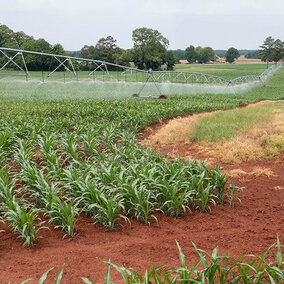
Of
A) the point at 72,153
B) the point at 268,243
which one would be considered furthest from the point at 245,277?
the point at 72,153

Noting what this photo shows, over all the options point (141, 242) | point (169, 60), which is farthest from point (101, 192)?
point (169, 60)

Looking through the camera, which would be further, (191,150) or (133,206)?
Answer: (191,150)

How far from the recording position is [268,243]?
12.1 feet

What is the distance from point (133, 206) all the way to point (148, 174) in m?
0.75

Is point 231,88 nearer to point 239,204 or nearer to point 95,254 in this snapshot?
point 239,204

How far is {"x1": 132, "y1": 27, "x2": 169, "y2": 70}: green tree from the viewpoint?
66438 mm

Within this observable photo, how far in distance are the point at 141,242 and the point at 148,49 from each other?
66756 millimetres

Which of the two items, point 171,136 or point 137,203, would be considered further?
point 171,136

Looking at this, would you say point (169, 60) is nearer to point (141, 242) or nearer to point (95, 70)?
point (95, 70)

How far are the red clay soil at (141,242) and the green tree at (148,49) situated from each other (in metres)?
62.1

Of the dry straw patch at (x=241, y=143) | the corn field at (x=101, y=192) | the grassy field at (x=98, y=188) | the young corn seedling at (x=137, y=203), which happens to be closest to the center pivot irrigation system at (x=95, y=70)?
the dry straw patch at (x=241, y=143)

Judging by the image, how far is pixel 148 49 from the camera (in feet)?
221

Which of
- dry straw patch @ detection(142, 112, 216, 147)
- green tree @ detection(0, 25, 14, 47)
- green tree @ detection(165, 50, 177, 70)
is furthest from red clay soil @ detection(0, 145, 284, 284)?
green tree @ detection(0, 25, 14, 47)

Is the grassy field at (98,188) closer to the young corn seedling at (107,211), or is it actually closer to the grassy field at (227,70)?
the young corn seedling at (107,211)
